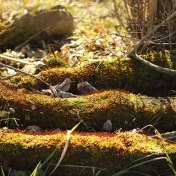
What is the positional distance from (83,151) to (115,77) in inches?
41.5

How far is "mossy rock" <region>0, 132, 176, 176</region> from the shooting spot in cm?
256

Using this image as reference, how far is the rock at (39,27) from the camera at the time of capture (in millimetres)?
5188

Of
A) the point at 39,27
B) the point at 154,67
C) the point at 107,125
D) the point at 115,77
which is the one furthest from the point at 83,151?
the point at 39,27

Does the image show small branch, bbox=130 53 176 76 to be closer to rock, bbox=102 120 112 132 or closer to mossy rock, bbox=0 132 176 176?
rock, bbox=102 120 112 132

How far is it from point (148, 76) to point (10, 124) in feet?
4.33

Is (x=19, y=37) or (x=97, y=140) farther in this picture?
(x=19, y=37)

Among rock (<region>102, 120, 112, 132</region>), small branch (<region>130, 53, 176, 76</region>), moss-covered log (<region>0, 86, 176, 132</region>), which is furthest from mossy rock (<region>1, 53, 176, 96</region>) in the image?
rock (<region>102, 120, 112, 132</region>)

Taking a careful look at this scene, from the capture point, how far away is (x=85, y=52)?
484 centimetres

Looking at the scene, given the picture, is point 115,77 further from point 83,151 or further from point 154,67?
point 83,151

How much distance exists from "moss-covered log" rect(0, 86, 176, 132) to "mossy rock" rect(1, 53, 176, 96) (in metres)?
0.36

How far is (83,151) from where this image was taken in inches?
101

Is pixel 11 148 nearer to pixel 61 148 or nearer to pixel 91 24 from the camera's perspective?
pixel 61 148

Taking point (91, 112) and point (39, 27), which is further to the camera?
point (39, 27)

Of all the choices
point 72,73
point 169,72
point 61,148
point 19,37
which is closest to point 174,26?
point 169,72
